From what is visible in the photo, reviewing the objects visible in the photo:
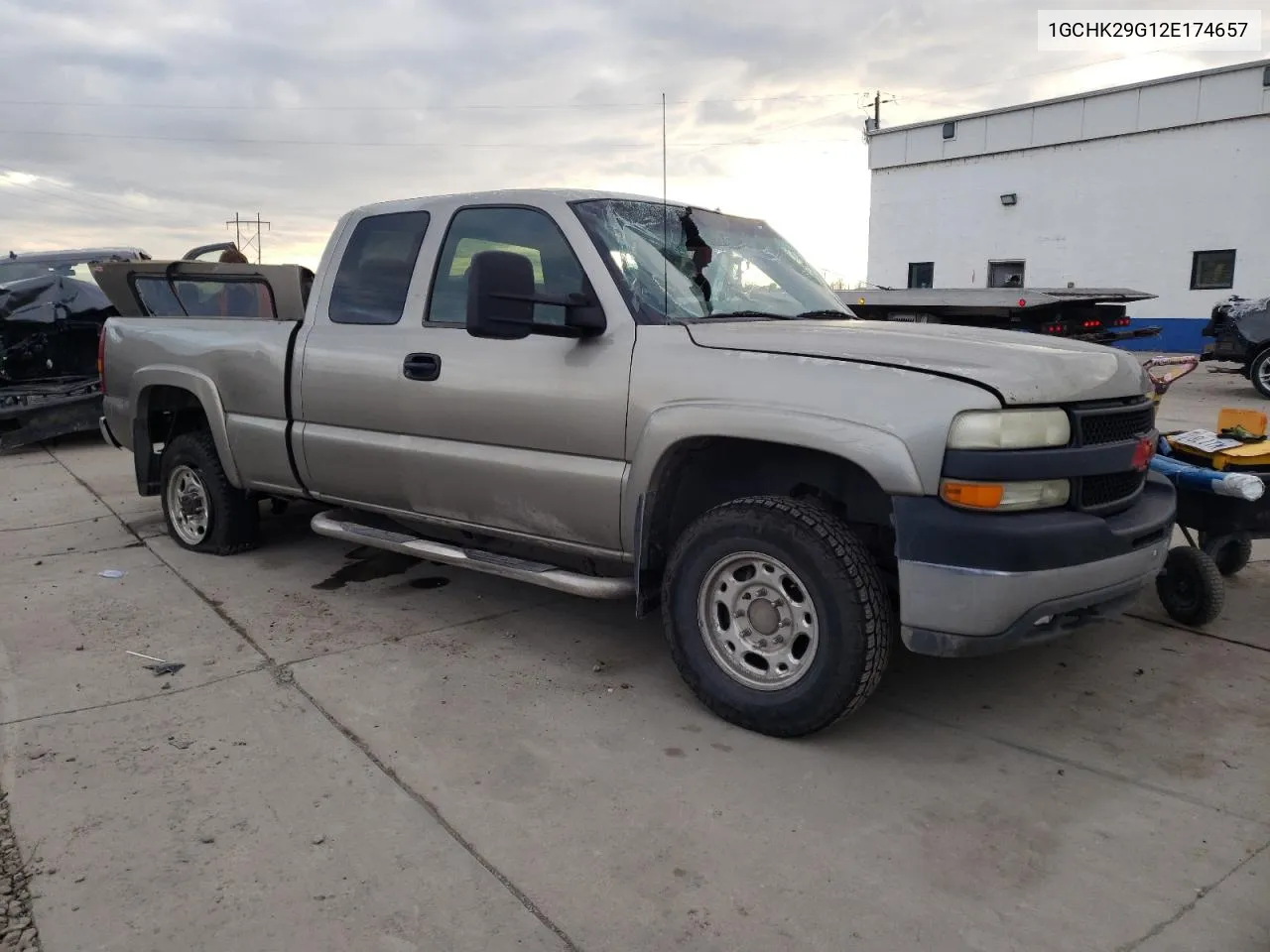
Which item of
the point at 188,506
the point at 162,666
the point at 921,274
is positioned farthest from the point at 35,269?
the point at 921,274

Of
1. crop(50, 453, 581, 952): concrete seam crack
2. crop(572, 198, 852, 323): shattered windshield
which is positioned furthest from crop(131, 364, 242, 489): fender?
crop(572, 198, 852, 323): shattered windshield

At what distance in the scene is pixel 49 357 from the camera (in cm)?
1027

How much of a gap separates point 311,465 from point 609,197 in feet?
6.75

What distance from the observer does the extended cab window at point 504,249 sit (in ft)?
12.9

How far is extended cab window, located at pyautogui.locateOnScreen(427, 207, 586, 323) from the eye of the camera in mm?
3939

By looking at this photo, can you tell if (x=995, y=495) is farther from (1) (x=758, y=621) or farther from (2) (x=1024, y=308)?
(2) (x=1024, y=308)

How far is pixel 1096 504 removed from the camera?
10.5ft

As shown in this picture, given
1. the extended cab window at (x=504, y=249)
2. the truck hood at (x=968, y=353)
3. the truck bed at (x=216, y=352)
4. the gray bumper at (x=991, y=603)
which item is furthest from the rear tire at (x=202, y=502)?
the gray bumper at (x=991, y=603)

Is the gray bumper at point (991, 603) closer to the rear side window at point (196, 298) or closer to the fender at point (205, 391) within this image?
the fender at point (205, 391)

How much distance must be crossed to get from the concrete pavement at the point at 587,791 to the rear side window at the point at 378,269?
150cm

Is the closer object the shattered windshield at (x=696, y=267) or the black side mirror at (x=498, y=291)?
the black side mirror at (x=498, y=291)

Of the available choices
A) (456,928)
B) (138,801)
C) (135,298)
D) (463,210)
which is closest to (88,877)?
(138,801)

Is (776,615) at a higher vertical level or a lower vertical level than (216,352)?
lower

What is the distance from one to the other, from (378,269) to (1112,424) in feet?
10.8
